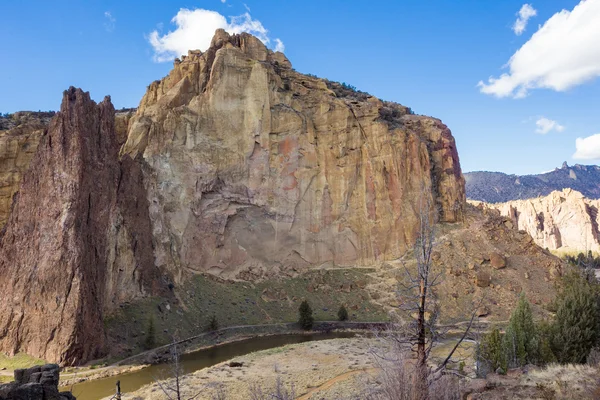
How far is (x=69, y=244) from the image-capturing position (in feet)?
123

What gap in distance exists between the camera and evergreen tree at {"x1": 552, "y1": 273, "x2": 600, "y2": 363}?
2530 cm

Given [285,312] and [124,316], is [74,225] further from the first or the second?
[285,312]

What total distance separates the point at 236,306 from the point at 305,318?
8.56 meters

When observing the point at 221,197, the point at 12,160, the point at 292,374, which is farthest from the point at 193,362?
the point at 221,197

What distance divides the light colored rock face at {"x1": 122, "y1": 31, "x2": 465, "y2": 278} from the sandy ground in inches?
944

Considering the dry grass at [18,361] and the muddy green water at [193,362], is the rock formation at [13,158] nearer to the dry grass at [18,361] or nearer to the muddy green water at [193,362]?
the dry grass at [18,361]

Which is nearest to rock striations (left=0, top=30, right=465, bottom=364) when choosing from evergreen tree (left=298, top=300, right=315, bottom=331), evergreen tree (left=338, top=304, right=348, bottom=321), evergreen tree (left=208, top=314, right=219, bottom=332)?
evergreen tree (left=208, top=314, right=219, bottom=332)

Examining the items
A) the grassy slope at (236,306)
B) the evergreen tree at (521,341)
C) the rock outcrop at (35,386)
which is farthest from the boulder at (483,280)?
the rock outcrop at (35,386)

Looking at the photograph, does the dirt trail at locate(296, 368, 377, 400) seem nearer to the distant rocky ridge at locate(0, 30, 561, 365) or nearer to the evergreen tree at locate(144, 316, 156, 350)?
the distant rocky ridge at locate(0, 30, 561, 365)

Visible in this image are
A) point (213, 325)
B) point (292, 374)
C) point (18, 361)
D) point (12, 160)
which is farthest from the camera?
point (213, 325)

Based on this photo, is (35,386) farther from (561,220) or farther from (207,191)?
(561,220)

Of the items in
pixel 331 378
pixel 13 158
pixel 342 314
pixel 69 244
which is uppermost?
pixel 13 158

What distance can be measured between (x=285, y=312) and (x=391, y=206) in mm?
24602

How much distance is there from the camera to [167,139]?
58.3 metres
